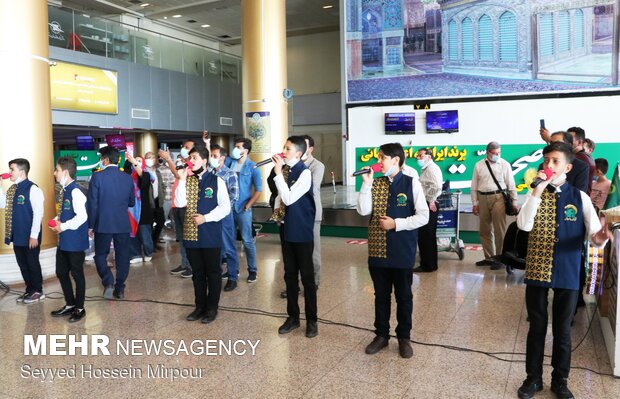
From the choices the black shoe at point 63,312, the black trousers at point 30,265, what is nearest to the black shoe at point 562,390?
the black shoe at point 63,312

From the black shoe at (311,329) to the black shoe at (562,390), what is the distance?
1.87m

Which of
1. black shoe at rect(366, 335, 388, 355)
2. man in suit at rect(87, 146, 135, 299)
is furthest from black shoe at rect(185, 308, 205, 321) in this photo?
black shoe at rect(366, 335, 388, 355)

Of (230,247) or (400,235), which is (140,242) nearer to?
(230,247)

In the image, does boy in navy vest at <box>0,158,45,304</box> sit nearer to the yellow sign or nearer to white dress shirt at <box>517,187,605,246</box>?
white dress shirt at <box>517,187,605,246</box>

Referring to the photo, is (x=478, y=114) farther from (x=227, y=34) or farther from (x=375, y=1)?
(x=227, y=34)

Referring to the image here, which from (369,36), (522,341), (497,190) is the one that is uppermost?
(369,36)

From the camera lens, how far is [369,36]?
16.2 meters

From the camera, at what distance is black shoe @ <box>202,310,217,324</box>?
4.82 m

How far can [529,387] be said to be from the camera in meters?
3.24

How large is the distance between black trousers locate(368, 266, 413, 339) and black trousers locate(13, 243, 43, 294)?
3.71m

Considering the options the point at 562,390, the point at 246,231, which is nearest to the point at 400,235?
the point at 562,390

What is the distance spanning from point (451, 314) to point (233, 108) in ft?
54.7

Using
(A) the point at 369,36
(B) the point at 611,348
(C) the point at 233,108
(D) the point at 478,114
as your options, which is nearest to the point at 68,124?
(C) the point at 233,108

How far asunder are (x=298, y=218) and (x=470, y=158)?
39.2 ft
